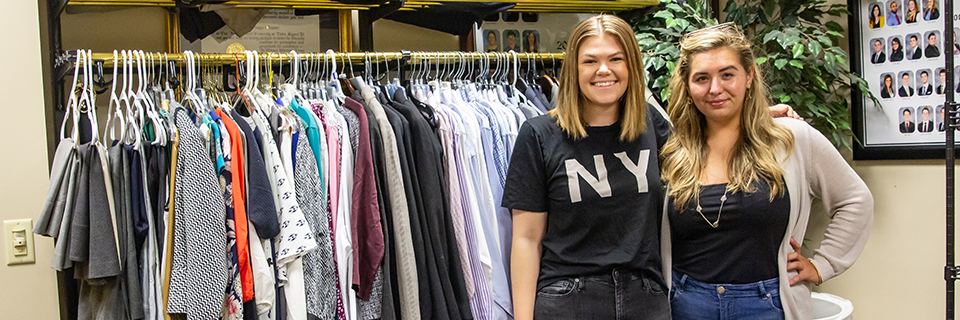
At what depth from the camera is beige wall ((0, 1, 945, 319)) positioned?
6.03 ft

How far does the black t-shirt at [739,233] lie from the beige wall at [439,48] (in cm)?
107

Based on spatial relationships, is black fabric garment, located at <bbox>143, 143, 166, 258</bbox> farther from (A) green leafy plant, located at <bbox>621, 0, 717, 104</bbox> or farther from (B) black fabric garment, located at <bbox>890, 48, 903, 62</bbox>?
(B) black fabric garment, located at <bbox>890, 48, 903, 62</bbox>

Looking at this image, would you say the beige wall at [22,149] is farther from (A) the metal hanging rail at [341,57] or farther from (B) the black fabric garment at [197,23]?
(B) the black fabric garment at [197,23]

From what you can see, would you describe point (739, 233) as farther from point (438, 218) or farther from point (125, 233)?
point (125, 233)

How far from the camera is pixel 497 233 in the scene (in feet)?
6.00

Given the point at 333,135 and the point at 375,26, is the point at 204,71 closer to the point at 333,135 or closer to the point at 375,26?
the point at 333,135

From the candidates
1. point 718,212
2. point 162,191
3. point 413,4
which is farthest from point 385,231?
point 413,4

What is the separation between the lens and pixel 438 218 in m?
1.73

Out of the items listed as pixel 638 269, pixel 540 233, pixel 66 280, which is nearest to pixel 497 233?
pixel 540 233

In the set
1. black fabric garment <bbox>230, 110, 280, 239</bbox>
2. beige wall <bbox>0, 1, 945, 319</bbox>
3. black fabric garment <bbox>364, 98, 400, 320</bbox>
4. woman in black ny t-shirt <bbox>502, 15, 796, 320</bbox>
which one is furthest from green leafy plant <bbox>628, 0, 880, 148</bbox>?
black fabric garment <bbox>230, 110, 280, 239</bbox>

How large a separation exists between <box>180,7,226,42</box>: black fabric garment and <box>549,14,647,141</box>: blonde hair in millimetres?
1268

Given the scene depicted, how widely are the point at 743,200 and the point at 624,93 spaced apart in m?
0.34

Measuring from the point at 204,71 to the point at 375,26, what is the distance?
2.55 feet

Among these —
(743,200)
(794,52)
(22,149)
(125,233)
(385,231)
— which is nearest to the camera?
(743,200)
